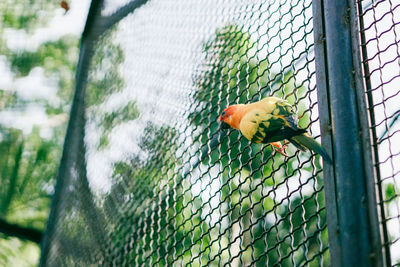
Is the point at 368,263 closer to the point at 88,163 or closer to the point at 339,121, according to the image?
the point at 339,121

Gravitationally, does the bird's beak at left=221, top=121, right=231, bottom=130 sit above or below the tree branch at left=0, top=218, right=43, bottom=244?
above

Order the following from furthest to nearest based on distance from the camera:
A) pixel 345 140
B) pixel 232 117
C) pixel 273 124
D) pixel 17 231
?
pixel 17 231
pixel 232 117
pixel 273 124
pixel 345 140

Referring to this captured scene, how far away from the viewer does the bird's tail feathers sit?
64 cm

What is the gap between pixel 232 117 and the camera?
0.91 meters

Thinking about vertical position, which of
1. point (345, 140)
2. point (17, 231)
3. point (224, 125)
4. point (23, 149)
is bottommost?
point (17, 231)

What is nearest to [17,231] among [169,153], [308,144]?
[169,153]

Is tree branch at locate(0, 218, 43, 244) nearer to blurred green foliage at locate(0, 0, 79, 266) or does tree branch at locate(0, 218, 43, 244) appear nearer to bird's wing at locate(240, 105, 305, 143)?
blurred green foliage at locate(0, 0, 79, 266)

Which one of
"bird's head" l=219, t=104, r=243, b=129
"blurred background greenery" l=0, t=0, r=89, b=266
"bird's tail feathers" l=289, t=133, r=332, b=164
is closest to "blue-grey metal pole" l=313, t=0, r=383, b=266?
"bird's tail feathers" l=289, t=133, r=332, b=164

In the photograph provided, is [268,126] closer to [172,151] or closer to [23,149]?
[172,151]

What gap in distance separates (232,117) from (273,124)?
168 mm

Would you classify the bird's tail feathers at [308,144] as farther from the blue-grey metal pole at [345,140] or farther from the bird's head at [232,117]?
the bird's head at [232,117]

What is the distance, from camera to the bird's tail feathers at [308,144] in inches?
25.2

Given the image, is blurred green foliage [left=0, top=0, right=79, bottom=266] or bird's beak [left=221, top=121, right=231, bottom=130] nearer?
bird's beak [left=221, top=121, right=231, bottom=130]

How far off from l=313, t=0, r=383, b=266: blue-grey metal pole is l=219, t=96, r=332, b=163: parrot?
57mm
